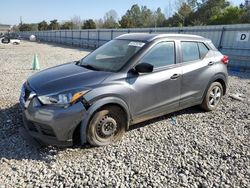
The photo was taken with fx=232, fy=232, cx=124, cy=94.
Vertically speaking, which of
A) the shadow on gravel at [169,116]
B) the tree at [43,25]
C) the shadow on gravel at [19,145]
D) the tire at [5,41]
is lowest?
the tire at [5,41]

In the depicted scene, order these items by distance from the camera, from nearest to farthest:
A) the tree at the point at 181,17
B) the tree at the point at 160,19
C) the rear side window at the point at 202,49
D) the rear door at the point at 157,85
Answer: the rear door at the point at 157,85, the rear side window at the point at 202,49, the tree at the point at 181,17, the tree at the point at 160,19

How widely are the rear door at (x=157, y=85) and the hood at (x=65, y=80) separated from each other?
0.60 meters

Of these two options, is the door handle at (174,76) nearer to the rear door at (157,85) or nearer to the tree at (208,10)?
the rear door at (157,85)

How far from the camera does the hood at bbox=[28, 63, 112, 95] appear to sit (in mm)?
3334

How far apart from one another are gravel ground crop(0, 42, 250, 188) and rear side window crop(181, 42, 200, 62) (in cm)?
127

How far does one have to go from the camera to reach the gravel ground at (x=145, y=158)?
2918mm

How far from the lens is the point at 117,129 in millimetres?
3770

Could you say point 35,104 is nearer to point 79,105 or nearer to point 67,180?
point 79,105

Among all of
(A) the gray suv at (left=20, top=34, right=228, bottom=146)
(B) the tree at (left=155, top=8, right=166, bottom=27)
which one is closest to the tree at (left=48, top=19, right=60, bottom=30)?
(B) the tree at (left=155, top=8, right=166, bottom=27)

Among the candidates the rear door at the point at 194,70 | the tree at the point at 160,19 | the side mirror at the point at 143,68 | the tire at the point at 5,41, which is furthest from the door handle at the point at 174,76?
the tree at the point at 160,19

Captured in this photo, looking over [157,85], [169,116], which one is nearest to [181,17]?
[169,116]

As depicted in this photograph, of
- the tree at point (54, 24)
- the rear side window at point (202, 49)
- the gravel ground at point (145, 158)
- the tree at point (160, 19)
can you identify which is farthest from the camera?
the tree at point (54, 24)

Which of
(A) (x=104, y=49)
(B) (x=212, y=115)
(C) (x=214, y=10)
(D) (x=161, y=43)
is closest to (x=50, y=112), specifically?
(A) (x=104, y=49)

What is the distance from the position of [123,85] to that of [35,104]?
131 centimetres
